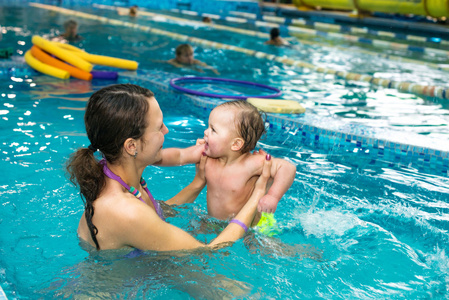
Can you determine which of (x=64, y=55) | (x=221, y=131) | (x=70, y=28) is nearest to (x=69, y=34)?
(x=70, y=28)

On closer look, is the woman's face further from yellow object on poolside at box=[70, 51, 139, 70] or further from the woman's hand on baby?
yellow object on poolside at box=[70, 51, 139, 70]

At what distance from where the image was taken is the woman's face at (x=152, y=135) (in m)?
2.44

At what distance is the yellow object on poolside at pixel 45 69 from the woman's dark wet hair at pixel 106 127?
18.4ft

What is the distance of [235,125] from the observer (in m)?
3.05

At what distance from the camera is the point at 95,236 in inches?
97.8

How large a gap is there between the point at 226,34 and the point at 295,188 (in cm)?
1027

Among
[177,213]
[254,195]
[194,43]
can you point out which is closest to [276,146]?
[177,213]

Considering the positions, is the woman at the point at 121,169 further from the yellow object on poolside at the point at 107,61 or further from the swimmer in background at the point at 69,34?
the swimmer in background at the point at 69,34

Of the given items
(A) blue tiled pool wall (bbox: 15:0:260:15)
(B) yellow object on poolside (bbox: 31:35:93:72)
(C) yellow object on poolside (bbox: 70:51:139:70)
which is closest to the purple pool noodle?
(C) yellow object on poolside (bbox: 70:51:139:70)

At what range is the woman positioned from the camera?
92.1 inches

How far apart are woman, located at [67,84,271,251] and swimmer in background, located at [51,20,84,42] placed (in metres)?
9.00

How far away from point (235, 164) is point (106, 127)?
1.14 m

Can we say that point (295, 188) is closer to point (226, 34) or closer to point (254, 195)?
point (254, 195)

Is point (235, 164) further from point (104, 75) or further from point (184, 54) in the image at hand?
point (184, 54)
